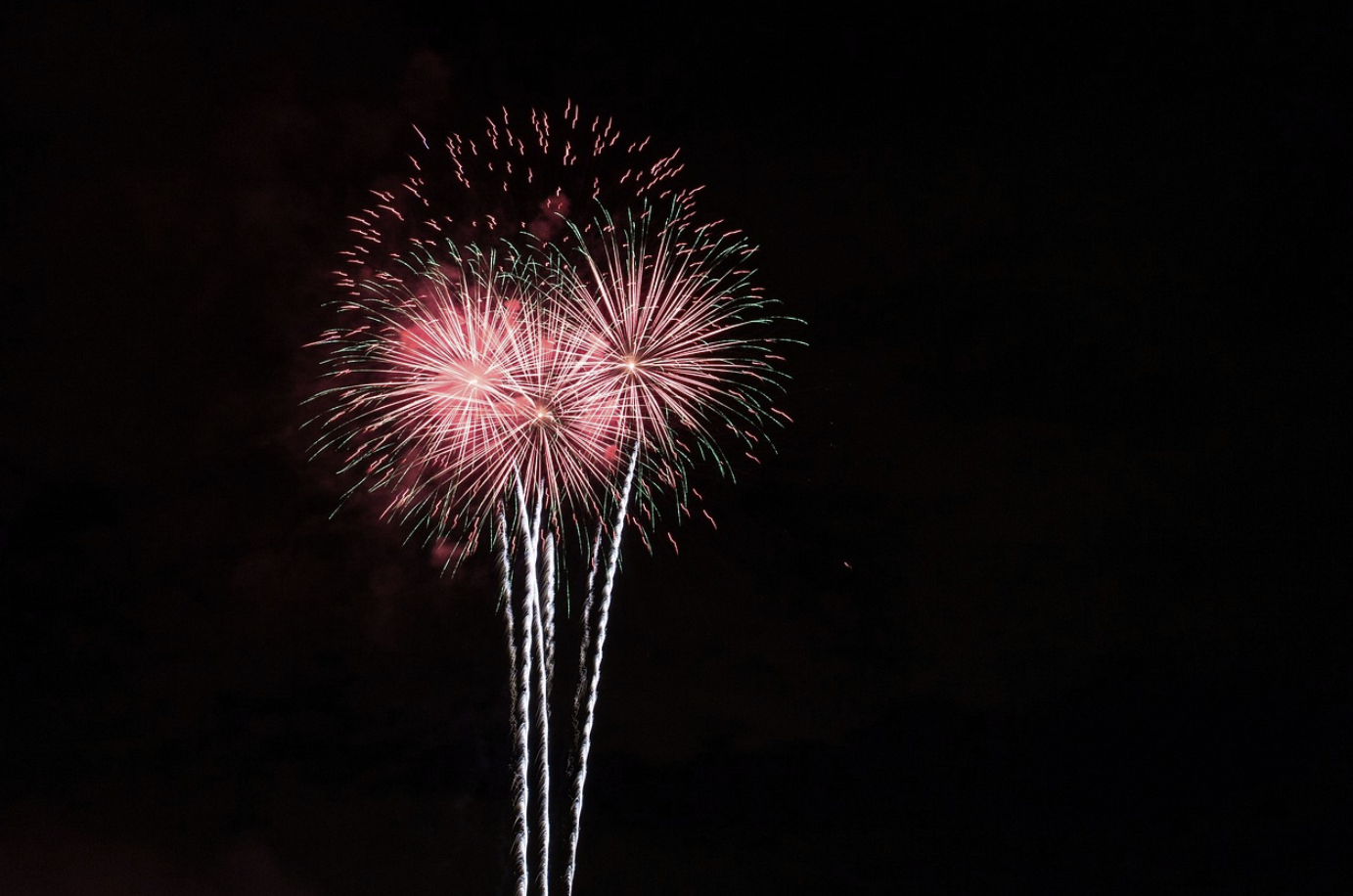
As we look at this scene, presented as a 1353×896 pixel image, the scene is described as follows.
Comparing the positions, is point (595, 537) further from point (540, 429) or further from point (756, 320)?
point (756, 320)

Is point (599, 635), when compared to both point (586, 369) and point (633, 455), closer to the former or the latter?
point (633, 455)

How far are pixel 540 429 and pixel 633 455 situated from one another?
4.86ft

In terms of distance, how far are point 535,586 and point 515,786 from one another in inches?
135

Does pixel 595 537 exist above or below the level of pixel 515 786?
above

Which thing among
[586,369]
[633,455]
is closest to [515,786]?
[633,455]

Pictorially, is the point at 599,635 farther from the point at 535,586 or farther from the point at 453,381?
the point at 453,381

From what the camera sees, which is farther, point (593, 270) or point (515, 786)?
point (515, 786)

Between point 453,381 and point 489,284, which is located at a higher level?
point 489,284

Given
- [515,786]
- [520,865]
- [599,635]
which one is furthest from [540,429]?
[520,865]

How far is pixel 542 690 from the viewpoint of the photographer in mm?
15984

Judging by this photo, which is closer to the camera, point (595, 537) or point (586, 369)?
point (586, 369)

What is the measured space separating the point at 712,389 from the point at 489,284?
3594mm

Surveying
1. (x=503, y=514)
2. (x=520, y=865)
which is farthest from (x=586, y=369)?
(x=520, y=865)

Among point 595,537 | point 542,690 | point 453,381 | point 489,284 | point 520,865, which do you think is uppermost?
point 489,284
